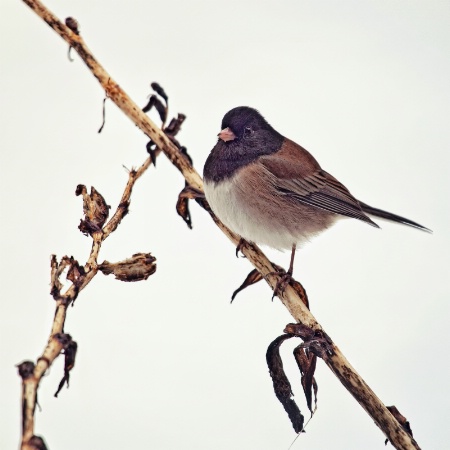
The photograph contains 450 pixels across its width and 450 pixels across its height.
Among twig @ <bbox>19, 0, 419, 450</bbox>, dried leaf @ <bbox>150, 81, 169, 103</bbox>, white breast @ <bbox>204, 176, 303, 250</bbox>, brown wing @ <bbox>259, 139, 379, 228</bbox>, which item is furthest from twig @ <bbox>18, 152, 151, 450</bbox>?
brown wing @ <bbox>259, 139, 379, 228</bbox>

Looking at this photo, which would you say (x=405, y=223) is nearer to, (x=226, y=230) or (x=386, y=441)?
(x=226, y=230)

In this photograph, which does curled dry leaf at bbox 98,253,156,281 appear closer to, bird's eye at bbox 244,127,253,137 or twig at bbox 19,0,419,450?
twig at bbox 19,0,419,450

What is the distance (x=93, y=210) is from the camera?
1.10 metres

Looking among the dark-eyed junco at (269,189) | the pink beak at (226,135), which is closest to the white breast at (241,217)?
the dark-eyed junco at (269,189)

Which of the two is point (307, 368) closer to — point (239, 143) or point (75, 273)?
point (75, 273)

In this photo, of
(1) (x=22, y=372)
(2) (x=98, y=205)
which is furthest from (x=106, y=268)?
(1) (x=22, y=372)

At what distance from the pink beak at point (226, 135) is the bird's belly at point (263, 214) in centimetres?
10

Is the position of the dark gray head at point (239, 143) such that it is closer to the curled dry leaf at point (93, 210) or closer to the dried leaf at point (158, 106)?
the dried leaf at point (158, 106)

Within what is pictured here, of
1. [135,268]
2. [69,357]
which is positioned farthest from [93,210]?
[69,357]

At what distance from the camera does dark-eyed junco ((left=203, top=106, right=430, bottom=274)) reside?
5.39 feet

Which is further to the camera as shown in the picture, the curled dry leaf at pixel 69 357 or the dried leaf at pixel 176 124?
the dried leaf at pixel 176 124

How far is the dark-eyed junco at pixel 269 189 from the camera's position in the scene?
5.39 ft

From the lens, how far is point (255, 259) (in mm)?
1553

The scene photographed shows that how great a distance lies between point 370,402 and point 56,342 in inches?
21.6
